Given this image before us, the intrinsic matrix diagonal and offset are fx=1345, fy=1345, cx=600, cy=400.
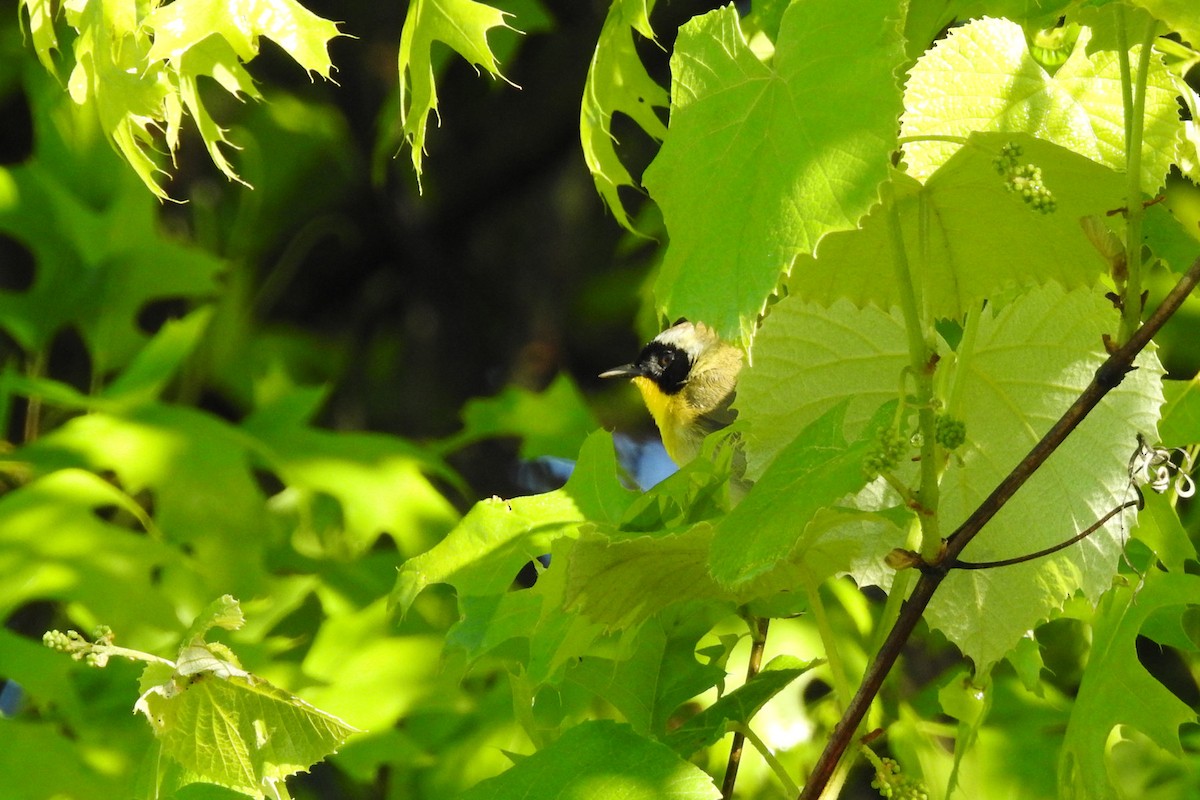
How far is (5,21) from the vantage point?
88.4 inches

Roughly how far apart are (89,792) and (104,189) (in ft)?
3.43

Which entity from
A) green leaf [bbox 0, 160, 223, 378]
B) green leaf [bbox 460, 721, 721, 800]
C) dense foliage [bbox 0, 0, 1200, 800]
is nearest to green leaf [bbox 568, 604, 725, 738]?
dense foliage [bbox 0, 0, 1200, 800]

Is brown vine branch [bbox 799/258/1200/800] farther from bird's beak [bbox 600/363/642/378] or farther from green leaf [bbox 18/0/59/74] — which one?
bird's beak [bbox 600/363/642/378]

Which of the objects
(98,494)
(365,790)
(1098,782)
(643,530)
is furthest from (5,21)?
(1098,782)

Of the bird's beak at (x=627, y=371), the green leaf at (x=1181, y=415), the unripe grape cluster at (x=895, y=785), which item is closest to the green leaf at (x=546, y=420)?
the bird's beak at (x=627, y=371)

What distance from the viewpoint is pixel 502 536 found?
0.61 meters

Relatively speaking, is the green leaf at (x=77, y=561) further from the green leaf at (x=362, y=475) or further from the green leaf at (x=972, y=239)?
the green leaf at (x=972, y=239)

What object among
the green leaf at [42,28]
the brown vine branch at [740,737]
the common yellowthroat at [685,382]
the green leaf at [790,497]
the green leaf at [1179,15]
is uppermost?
the green leaf at [1179,15]

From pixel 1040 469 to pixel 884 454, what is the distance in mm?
149

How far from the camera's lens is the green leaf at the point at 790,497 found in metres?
0.41

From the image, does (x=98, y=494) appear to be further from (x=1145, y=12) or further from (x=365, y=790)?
(x=1145, y=12)

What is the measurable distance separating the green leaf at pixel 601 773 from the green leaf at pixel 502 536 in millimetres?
110

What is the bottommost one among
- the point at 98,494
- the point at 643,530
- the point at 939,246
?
the point at 98,494

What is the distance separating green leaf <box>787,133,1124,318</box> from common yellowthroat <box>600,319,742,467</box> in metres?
1.28
